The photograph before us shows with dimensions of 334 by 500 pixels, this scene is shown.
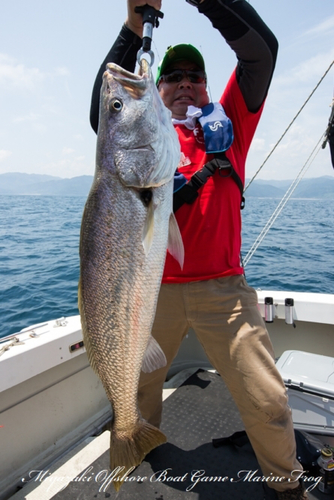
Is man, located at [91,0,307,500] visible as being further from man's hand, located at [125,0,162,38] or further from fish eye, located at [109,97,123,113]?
fish eye, located at [109,97,123,113]

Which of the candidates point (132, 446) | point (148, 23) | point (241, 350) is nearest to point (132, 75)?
point (148, 23)

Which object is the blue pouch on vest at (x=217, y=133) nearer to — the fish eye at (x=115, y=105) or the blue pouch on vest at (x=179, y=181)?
the blue pouch on vest at (x=179, y=181)

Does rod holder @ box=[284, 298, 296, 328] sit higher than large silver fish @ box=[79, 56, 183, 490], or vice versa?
large silver fish @ box=[79, 56, 183, 490]

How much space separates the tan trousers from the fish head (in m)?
1.02

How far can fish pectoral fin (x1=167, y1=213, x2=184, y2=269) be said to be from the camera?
193 centimetres

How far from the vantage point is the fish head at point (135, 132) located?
70.5 inches

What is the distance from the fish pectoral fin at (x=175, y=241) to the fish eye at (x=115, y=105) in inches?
24.0

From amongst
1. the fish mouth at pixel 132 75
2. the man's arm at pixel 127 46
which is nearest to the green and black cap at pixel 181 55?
the man's arm at pixel 127 46

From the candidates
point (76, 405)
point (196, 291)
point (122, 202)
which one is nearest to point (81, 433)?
point (76, 405)

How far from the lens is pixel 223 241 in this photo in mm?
2496

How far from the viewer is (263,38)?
2.27 m

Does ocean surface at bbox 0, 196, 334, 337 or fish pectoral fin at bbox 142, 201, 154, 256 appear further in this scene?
ocean surface at bbox 0, 196, 334, 337

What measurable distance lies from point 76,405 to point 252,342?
2180mm

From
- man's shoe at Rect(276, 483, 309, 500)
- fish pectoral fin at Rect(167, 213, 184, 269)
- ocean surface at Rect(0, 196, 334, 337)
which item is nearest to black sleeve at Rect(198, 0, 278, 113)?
fish pectoral fin at Rect(167, 213, 184, 269)
